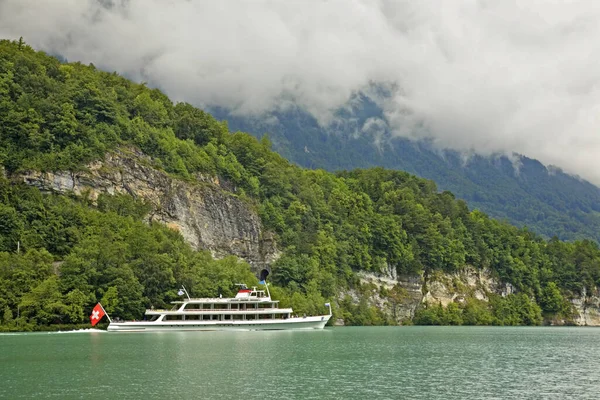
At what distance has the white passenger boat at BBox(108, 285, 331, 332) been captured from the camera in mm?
114750

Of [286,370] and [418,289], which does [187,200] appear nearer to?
[418,289]

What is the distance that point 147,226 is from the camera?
13012 cm

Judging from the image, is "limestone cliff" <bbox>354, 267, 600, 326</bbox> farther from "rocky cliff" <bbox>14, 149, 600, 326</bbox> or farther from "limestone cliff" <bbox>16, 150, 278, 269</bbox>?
"limestone cliff" <bbox>16, 150, 278, 269</bbox>

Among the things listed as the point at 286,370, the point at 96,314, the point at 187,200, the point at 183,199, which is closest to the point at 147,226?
the point at 183,199

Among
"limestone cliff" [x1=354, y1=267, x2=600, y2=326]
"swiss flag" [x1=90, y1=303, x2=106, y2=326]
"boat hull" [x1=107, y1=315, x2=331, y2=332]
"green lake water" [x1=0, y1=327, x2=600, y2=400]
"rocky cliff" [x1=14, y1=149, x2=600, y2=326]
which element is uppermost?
"rocky cliff" [x1=14, y1=149, x2=600, y2=326]

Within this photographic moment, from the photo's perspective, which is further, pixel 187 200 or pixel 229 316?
pixel 187 200

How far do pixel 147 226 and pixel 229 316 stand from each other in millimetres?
23981

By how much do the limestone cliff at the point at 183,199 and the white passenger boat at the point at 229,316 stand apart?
20688 mm

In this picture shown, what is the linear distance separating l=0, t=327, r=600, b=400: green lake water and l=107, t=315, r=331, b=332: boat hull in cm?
2266

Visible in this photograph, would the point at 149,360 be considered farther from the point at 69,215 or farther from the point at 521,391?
the point at 69,215

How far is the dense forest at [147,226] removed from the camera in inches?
4247

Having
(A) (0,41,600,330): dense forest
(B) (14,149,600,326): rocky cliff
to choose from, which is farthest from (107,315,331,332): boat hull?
(B) (14,149,600,326): rocky cliff

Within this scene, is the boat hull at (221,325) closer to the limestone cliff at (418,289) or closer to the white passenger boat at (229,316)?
the white passenger boat at (229,316)

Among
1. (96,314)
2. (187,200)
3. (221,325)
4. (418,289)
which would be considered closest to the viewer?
(96,314)
